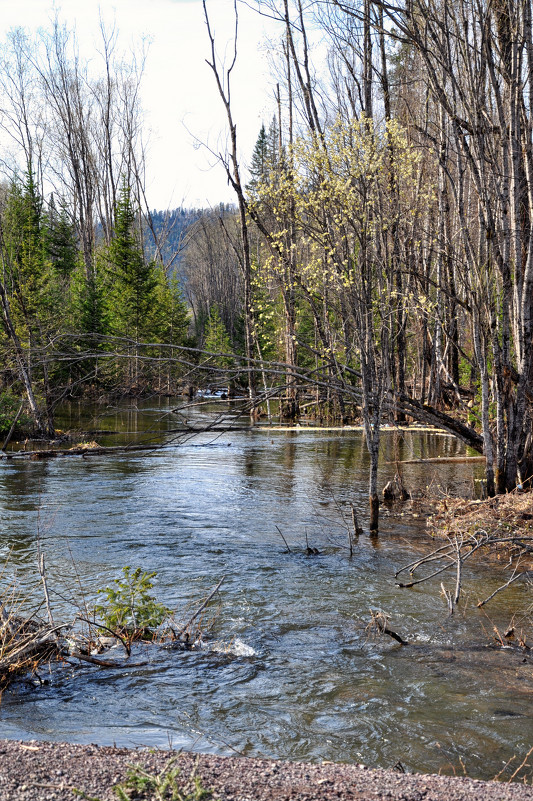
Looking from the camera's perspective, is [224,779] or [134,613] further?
[134,613]

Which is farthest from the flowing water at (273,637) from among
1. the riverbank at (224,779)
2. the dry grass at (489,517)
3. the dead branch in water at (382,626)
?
the riverbank at (224,779)

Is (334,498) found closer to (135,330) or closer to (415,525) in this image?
(415,525)

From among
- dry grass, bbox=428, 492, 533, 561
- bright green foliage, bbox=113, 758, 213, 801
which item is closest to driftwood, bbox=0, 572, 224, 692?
bright green foliage, bbox=113, 758, 213, 801

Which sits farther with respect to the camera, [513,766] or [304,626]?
[304,626]

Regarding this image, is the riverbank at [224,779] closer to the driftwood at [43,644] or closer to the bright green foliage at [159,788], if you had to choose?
the bright green foliage at [159,788]

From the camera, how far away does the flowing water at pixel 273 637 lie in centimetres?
439

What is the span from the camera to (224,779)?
3.22 meters

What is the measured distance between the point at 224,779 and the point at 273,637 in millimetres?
2942

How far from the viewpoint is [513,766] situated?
161 inches

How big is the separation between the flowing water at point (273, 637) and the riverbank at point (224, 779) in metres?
0.62

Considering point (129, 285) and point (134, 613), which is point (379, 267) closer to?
point (134, 613)

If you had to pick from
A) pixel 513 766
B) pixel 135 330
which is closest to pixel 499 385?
pixel 513 766

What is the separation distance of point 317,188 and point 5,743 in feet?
28.1

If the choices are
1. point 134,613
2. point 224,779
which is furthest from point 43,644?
point 224,779
